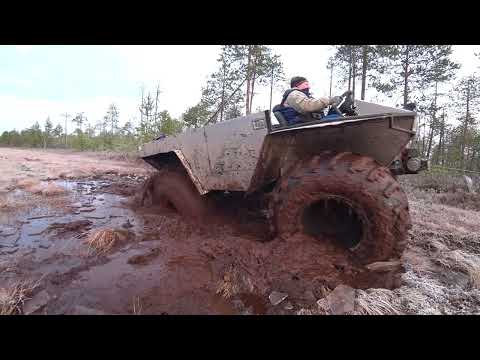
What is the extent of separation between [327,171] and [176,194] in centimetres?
267

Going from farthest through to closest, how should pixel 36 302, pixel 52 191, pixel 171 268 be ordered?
pixel 52 191 < pixel 171 268 < pixel 36 302

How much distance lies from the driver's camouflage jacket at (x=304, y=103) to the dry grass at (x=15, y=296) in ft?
9.84

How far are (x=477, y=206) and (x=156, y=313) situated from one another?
383 inches

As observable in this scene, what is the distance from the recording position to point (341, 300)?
1951 millimetres

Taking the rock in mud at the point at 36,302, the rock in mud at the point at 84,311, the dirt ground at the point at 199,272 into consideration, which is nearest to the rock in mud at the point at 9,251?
the dirt ground at the point at 199,272

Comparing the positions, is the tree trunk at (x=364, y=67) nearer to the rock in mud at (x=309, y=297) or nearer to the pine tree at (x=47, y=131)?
the rock in mud at (x=309, y=297)

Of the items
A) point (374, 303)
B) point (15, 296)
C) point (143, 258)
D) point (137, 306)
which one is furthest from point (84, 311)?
point (374, 303)

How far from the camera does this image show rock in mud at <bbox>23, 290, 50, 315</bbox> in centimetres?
183

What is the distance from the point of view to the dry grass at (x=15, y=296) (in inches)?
70.6

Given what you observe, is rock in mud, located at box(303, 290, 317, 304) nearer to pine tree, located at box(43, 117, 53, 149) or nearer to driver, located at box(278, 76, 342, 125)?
driver, located at box(278, 76, 342, 125)

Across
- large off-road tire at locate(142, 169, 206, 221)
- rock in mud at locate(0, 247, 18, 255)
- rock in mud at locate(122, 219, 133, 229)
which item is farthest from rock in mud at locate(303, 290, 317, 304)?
rock in mud at locate(0, 247, 18, 255)

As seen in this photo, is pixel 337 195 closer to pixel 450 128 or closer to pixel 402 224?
pixel 402 224

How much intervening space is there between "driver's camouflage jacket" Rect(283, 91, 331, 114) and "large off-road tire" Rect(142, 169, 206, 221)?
6.56 ft

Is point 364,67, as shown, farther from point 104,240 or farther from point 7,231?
point 7,231
